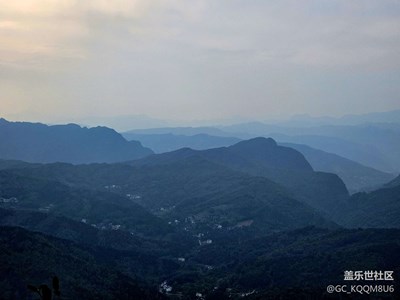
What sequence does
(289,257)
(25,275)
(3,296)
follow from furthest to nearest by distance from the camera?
(289,257), (25,275), (3,296)

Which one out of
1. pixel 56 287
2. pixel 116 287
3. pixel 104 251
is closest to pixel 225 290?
pixel 116 287

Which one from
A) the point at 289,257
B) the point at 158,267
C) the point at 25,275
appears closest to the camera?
the point at 25,275

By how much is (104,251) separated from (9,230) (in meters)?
48.5

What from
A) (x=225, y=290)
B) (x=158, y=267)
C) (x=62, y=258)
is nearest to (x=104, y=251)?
(x=158, y=267)

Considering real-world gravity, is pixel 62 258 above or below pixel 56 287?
below

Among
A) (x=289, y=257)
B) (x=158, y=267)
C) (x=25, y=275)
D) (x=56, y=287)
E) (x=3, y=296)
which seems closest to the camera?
(x=56, y=287)

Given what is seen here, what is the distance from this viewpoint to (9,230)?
148 m

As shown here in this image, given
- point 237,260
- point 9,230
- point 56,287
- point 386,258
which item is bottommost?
point 237,260

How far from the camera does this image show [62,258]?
14038 cm

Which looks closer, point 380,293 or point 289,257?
point 380,293

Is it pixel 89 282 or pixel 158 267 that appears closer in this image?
pixel 89 282

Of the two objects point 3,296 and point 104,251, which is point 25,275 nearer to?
point 3,296

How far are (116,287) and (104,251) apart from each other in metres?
54.2

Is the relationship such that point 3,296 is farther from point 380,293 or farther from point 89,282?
point 380,293
